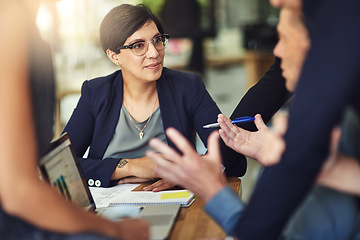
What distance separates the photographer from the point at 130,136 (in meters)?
2.16

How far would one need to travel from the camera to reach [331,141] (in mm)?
920

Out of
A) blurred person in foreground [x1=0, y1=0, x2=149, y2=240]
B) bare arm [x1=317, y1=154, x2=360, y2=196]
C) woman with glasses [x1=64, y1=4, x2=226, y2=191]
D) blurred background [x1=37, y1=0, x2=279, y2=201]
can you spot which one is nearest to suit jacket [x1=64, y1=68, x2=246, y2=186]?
woman with glasses [x1=64, y1=4, x2=226, y2=191]

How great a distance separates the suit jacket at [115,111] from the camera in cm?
211

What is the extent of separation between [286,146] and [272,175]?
76 mm

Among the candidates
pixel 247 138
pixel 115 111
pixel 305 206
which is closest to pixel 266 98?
pixel 247 138

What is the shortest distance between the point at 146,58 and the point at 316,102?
135 cm

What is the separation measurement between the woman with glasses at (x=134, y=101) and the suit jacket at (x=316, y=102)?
3.89 ft

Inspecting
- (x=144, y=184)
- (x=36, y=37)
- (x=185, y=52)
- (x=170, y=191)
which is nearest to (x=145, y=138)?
(x=144, y=184)

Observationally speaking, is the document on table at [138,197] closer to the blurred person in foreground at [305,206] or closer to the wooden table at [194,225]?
the wooden table at [194,225]

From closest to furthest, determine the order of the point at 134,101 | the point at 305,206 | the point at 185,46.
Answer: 1. the point at 305,206
2. the point at 134,101
3. the point at 185,46

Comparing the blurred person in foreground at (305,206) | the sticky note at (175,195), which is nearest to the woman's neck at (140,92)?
the sticky note at (175,195)

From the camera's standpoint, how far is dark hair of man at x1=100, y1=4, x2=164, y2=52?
212cm

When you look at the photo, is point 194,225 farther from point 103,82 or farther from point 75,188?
point 103,82

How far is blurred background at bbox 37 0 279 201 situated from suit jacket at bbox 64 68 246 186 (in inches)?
132
